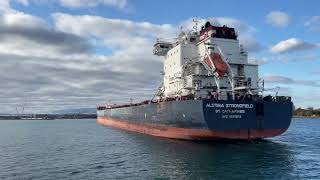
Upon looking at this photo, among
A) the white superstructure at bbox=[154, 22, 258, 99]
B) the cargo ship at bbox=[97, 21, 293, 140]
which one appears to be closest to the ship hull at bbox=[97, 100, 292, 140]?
the cargo ship at bbox=[97, 21, 293, 140]

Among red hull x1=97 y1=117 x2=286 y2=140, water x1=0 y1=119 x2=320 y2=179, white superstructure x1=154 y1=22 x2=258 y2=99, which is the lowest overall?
water x1=0 y1=119 x2=320 y2=179

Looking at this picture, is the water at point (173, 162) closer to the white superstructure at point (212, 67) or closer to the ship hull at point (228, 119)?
the ship hull at point (228, 119)

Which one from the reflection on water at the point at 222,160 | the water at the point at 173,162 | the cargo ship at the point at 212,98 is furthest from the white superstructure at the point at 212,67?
the water at the point at 173,162

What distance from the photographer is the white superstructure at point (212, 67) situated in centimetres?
3288

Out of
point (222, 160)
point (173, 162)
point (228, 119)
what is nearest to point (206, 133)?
point (228, 119)

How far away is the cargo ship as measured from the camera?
2903 centimetres

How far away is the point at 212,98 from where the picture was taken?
97.7ft

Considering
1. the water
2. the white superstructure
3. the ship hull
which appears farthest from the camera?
the white superstructure

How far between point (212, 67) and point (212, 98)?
4103 millimetres

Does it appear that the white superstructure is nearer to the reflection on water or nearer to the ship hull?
the ship hull

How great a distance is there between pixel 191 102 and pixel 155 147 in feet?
13.6

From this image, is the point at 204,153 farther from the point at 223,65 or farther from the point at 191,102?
the point at 223,65

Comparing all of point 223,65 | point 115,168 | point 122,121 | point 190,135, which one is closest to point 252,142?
point 190,135

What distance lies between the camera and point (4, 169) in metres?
21.6
